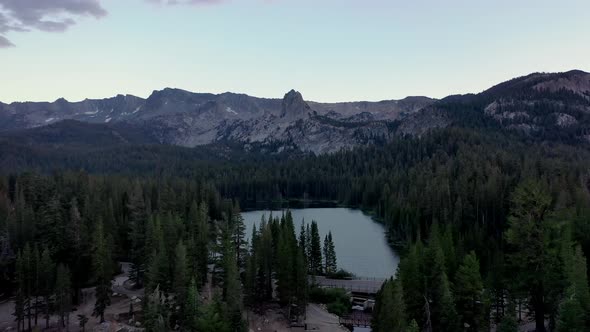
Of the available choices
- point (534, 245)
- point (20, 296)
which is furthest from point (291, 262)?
point (20, 296)

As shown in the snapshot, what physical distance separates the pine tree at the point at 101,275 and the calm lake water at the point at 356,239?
39.4 metres

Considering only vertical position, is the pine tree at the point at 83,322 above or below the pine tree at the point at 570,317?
below

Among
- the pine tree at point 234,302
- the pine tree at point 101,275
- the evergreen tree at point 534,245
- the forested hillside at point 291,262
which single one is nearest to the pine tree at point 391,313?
the forested hillside at point 291,262

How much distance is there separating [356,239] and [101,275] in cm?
6799

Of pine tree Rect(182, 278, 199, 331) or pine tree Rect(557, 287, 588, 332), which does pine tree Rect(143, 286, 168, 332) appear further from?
pine tree Rect(557, 287, 588, 332)

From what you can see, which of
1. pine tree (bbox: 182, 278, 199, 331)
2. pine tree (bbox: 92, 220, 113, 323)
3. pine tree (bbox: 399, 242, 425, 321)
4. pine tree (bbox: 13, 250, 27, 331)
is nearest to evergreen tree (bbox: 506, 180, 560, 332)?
pine tree (bbox: 399, 242, 425, 321)

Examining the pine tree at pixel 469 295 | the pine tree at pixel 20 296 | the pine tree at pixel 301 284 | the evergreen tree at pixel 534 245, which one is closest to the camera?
the evergreen tree at pixel 534 245

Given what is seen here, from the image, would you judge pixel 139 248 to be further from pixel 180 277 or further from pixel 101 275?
pixel 180 277

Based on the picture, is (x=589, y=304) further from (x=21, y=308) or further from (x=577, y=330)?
(x=21, y=308)

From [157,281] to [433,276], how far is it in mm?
30623

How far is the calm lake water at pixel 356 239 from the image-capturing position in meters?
90.8

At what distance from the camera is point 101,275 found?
61125 millimetres

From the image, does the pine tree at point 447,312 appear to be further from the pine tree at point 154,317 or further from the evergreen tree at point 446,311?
the pine tree at point 154,317

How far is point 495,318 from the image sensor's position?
54.9m
